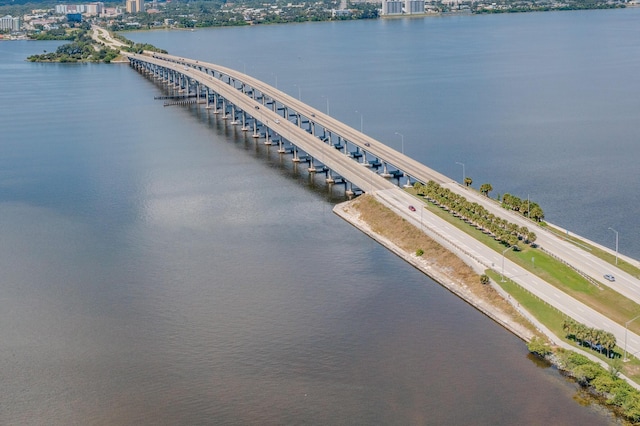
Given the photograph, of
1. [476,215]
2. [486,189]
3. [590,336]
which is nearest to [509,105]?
[486,189]

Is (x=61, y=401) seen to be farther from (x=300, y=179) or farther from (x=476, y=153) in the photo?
(x=476, y=153)

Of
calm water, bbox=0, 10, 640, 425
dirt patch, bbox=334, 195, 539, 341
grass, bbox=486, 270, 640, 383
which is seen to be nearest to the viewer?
calm water, bbox=0, 10, 640, 425

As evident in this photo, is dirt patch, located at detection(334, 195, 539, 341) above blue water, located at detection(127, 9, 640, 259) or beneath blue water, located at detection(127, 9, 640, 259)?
beneath

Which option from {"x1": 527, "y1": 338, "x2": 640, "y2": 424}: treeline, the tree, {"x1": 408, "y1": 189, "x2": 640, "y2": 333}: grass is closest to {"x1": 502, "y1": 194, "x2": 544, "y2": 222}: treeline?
the tree

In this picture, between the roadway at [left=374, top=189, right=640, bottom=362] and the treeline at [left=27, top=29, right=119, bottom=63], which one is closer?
the roadway at [left=374, top=189, right=640, bottom=362]

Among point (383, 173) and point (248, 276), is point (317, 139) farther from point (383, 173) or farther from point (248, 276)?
point (248, 276)

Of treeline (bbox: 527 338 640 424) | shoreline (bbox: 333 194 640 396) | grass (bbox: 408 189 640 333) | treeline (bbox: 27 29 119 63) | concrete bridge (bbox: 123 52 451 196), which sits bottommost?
treeline (bbox: 527 338 640 424)

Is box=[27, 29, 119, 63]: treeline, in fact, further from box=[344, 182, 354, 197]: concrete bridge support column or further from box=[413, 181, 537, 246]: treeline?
box=[413, 181, 537, 246]: treeline
